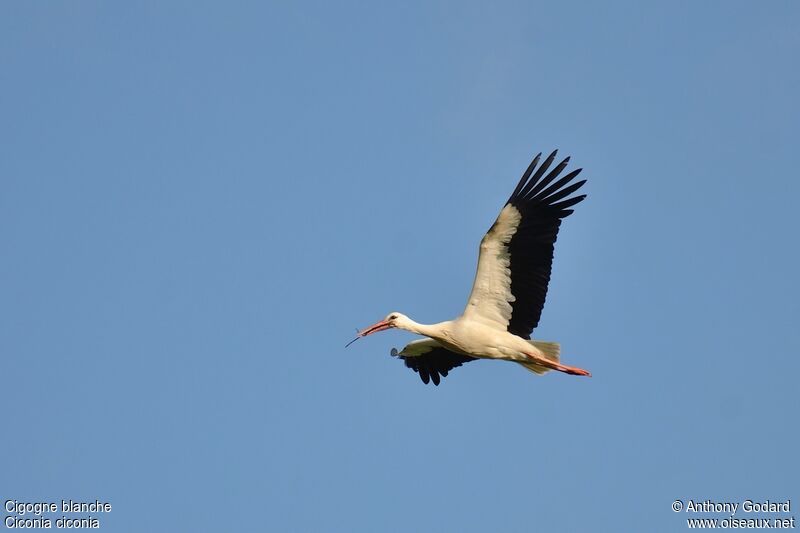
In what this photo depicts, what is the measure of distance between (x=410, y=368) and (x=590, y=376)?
3.41 metres

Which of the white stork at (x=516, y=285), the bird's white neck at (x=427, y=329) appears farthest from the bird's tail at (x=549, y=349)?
the bird's white neck at (x=427, y=329)

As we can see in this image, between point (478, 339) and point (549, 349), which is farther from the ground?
point (478, 339)

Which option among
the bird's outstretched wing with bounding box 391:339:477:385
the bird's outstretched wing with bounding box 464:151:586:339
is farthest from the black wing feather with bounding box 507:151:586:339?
the bird's outstretched wing with bounding box 391:339:477:385

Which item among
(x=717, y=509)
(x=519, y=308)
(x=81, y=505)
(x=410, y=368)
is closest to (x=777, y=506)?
(x=717, y=509)

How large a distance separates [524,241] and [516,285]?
69cm

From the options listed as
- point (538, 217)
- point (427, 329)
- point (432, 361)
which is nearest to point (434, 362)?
point (432, 361)

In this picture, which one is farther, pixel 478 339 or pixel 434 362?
pixel 434 362

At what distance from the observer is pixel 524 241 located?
19469mm

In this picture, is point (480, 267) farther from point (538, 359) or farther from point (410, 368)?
point (410, 368)

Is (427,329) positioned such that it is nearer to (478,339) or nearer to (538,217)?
(478,339)

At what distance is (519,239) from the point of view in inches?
766

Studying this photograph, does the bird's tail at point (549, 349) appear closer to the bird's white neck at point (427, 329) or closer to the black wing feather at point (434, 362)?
the bird's white neck at point (427, 329)

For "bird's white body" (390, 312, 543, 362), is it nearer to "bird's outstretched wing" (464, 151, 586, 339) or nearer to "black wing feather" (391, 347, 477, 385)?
"bird's outstretched wing" (464, 151, 586, 339)

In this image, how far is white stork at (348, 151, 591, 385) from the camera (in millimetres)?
19438
